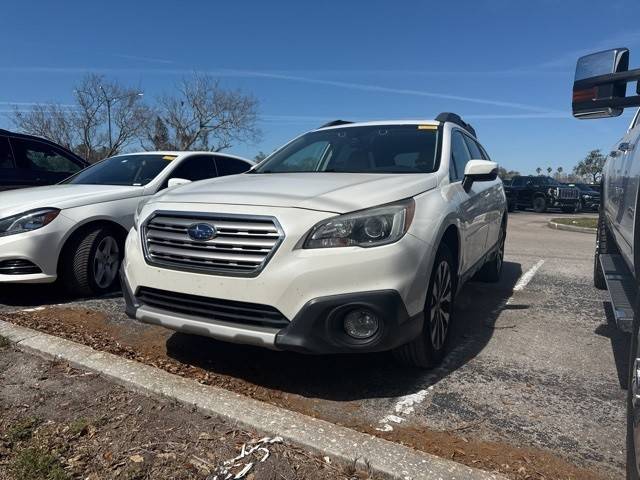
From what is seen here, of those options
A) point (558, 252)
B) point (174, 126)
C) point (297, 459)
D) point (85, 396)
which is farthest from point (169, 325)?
point (174, 126)

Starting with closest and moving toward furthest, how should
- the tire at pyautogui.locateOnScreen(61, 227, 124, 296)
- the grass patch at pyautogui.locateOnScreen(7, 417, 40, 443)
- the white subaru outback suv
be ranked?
1. the grass patch at pyautogui.locateOnScreen(7, 417, 40, 443)
2. the white subaru outback suv
3. the tire at pyautogui.locateOnScreen(61, 227, 124, 296)

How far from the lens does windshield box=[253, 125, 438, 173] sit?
388cm

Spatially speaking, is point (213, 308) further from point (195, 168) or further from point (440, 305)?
point (195, 168)

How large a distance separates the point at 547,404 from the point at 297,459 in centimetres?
152

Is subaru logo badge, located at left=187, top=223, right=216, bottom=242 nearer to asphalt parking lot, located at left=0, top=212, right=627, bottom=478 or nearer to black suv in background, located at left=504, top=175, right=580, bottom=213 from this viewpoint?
asphalt parking lot, located at left=0, top=212, right=627, bottom=478

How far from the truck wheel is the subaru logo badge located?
23.6 m

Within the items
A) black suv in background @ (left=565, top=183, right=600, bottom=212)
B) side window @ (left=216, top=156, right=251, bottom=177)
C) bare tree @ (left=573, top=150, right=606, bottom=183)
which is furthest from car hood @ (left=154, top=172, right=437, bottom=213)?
bare tree @ (left=573, top=150, right=606, bottom=183)

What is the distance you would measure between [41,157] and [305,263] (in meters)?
6.16

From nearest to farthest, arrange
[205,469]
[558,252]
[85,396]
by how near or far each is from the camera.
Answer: [205,469] → [85,396] → [558,252]

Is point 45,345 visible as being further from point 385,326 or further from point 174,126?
point 174,126

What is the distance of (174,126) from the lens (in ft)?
142

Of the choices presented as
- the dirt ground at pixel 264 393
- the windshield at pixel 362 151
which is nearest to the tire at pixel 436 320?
the dirt ground at pixel 264 393

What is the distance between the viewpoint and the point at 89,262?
187 inches

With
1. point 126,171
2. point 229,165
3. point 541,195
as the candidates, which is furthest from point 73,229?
point 541,195
